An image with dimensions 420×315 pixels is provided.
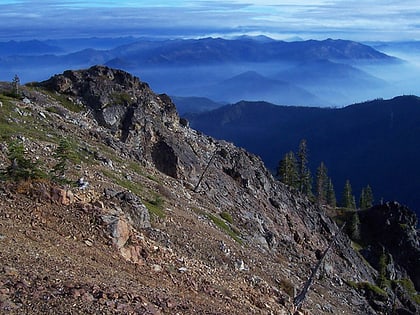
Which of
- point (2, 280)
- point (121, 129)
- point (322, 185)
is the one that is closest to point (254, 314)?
point (2, 280)

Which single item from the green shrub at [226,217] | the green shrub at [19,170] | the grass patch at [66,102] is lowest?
the green shrub at [226,217]

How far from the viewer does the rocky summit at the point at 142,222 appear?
16.8 metres

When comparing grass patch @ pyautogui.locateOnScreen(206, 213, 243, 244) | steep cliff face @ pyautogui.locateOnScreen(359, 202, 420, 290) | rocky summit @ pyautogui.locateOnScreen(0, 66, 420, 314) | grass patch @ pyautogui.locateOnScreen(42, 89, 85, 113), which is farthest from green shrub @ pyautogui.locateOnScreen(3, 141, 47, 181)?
steep cliff face @ pyautogui.locateOnScreen(359, 202, 420, 290)

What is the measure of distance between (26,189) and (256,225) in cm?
3129

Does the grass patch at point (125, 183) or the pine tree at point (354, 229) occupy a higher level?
the grass patch at point (125, 183)

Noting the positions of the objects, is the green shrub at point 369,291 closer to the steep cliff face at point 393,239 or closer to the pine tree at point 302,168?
the steep cliff face at point 393,239

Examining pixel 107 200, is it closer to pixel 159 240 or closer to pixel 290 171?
pixel 159 240

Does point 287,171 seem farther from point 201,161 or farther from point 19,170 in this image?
point 19,170

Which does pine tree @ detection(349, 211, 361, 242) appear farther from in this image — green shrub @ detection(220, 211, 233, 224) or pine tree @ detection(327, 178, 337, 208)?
green shrub @ detection(220, 211, 233, 224)

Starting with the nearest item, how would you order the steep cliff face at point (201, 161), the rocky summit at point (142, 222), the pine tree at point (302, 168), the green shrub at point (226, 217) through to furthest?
1. the rocky summit at point (142, 222)
2. the green shrub at point (226, 217)
3. the steep cliff face at point (201, 161)
4. the pine tree at point (302, 168)

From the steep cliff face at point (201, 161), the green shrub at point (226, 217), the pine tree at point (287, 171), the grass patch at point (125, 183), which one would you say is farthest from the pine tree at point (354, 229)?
the grass patch at point (125, 183)

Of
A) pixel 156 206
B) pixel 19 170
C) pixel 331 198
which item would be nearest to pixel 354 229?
pixel 331 198

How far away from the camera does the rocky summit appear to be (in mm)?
16844

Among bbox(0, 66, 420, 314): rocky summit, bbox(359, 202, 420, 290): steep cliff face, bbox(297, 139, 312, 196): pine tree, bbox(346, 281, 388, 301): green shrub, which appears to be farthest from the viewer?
bbox(297, 139, 312, 196): pine tree
